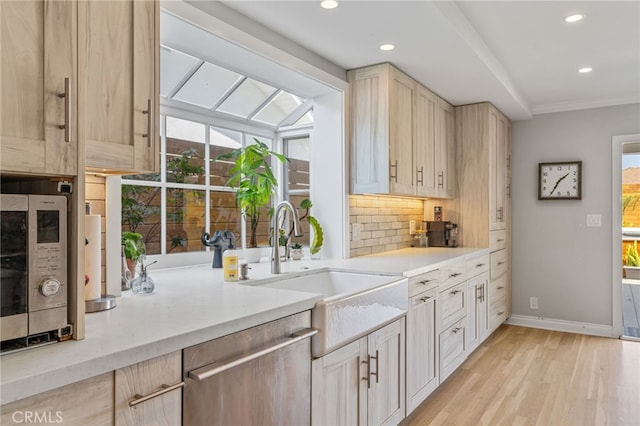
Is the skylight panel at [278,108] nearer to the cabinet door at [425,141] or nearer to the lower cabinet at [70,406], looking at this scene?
the cabinet door at [425,141]

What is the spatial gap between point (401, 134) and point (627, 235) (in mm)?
5876

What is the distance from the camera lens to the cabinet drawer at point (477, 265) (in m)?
3.47

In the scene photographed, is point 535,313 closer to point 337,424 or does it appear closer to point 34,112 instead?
point 337,424

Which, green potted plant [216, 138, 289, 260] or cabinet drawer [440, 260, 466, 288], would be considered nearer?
green potted plant [216, 138, 289, 260]

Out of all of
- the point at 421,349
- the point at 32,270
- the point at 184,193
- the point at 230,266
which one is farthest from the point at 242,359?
the point at 421,349

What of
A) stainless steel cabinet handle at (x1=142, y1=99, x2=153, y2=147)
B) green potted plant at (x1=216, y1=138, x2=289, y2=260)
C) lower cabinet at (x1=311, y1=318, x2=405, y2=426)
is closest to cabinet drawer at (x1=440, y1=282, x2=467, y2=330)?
lower cabinet at (x1=311, y1=318, x2=405, y2=426)

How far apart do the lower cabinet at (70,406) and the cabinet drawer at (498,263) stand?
3824 mm

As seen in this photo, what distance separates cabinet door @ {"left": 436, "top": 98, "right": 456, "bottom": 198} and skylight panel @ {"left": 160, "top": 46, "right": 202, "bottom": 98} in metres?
2.24

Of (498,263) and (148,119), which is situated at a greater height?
(148,119)

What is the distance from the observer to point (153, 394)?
1071mm

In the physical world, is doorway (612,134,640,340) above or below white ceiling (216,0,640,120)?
below

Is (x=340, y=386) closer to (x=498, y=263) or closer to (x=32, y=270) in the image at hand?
(x=32, y=270)

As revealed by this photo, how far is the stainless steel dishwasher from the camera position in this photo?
3.95 feet

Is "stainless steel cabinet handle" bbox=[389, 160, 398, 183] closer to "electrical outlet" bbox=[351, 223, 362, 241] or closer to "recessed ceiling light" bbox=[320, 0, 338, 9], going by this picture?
"electrical outlet" bbox=[351, 223, 362, 241]
